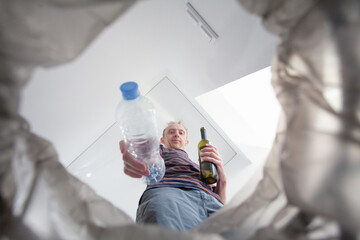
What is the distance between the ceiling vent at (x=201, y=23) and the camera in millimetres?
941

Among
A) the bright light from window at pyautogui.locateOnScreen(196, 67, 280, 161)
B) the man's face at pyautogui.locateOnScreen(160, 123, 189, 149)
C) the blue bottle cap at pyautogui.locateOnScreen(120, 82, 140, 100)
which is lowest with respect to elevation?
the bright light from window at pyautogui.locateOnScreen(196, 67, 280, 161)

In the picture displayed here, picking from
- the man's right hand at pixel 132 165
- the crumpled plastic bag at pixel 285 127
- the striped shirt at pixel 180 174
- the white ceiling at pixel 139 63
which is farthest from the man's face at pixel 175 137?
the crumpled plastic bag at pixel 285 127

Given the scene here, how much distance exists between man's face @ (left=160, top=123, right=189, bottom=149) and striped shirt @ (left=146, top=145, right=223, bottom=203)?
0.45 ft

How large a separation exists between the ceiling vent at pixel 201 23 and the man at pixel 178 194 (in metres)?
0.50

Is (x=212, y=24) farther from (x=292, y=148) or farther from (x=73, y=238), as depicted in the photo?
(x=73, y=238)

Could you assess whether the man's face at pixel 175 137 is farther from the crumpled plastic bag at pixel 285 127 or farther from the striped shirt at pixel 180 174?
the crumpled plastic bag at pixel 285 127

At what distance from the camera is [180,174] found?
118 centimetres

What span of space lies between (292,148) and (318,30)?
0.20m

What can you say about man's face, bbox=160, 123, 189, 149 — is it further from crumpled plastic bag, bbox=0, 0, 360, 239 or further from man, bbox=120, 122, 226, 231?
crumpled plastic bag, bbox=0, 0, 360, 239

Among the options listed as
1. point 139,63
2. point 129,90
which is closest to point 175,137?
point 139,63

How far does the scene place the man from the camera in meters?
0.83

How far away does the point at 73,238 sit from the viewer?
0.40m

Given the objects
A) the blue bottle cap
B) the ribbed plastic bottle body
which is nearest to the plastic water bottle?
the ribbed plastic bottle body

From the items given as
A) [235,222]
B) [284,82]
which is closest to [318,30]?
[284,82]
